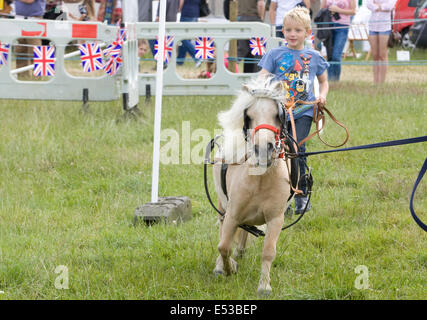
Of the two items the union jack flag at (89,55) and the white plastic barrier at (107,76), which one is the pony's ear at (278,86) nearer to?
the white plastic barrier at (107,76)

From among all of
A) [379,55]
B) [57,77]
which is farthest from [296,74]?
[379,55]

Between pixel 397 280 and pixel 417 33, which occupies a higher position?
pixel 417 33

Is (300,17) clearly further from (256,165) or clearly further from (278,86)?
(256,165)

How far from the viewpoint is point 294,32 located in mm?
5664

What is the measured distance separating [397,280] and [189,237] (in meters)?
1.79

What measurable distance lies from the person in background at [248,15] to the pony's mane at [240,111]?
8881 mm

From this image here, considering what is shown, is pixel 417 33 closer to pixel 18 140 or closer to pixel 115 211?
pixel 18 140

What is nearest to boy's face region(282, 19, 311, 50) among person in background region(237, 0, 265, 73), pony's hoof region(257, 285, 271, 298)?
pony's hoof region(257, 285, 271, 298)

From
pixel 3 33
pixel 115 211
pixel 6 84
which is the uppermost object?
pixel 3 33

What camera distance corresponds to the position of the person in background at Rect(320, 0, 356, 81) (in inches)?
546

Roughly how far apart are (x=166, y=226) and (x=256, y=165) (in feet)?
6.59

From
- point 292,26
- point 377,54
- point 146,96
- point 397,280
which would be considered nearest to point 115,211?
point 292,26

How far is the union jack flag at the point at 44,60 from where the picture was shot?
32.3 ft

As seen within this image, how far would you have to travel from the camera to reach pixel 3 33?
34.7 ft
